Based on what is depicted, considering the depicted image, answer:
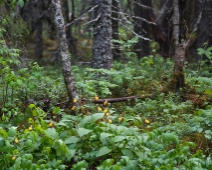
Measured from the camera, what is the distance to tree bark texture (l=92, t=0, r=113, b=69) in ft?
28.0

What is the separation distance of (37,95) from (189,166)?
144 inches

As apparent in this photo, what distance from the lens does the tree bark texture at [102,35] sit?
8523 millimetres

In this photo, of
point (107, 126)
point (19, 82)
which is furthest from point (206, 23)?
point (107, 126)

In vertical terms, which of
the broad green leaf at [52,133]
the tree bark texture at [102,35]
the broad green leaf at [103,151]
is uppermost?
the tree bark texture at [102,35]

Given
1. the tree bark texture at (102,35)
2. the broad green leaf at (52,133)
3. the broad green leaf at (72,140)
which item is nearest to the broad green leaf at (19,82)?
the broad green leaf at (52,133)

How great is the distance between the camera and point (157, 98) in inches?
284

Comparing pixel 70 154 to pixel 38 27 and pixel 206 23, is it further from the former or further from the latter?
pixel 38 27

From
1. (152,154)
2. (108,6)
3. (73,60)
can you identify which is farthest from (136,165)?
(73,60)

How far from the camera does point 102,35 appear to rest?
8594 mm

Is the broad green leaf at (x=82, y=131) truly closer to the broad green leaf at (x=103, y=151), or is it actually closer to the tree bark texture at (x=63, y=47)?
the broad green leaf at (x=103, y=151)

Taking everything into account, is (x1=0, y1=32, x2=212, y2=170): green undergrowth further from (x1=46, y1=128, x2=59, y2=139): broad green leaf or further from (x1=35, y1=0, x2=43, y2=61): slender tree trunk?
(x1=35, y1=0, x2=43, y2=61): slender tree trunk

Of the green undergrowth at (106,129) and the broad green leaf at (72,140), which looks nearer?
the green undergrowth at (106,129)

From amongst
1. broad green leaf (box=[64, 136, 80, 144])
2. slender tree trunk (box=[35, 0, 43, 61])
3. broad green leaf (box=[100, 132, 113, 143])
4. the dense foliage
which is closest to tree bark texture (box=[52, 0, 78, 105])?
the dense foliage

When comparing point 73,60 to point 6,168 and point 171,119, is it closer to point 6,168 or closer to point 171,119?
point 171,119
